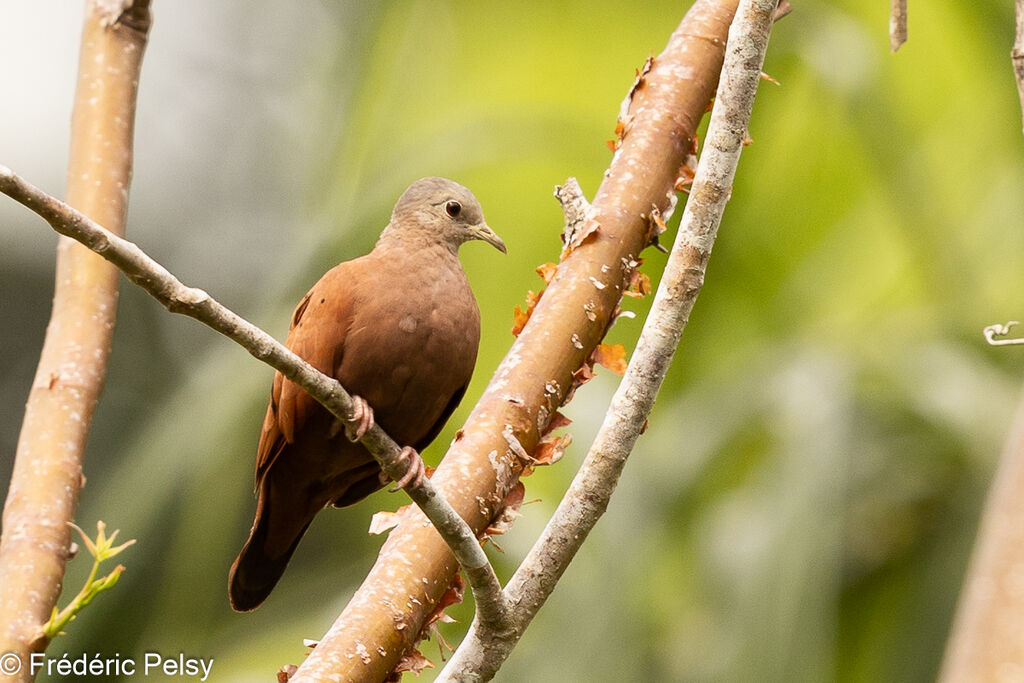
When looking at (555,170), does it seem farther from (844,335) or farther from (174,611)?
(174,611)

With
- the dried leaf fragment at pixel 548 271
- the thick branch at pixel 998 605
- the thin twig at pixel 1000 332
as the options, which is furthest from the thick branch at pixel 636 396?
the thick branch at pixel 998 605

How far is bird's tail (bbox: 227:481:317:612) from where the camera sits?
305 centimetres

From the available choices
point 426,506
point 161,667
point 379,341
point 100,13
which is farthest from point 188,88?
point 426,506

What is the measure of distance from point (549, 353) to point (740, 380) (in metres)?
1.49

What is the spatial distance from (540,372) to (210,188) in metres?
Result: 4.97

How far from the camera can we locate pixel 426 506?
1800mm

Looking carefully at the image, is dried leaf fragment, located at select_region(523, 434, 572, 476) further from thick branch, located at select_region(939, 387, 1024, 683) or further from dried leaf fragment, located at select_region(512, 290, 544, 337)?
thick branch, located at select_region(939, 387, 1024, 683)

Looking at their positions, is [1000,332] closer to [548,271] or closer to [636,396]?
[636,396]

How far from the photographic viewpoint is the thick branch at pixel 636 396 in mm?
2033

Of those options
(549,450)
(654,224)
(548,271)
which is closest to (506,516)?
(549,450)

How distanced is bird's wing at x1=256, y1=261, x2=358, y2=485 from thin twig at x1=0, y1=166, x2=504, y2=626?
64 centimetres

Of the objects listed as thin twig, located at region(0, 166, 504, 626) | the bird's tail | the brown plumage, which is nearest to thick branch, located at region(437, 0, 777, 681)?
thin twig, located at region(0, 166, 504, 626)

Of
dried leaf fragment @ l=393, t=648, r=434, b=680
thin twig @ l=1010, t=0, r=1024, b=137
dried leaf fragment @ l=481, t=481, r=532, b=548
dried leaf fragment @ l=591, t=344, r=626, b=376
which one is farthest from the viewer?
dried leaf fragment @ l=591, t=344, r=626, b=376

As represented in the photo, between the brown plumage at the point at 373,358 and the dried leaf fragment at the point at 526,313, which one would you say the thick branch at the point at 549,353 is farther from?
the brown plumage at the point at 373,358
